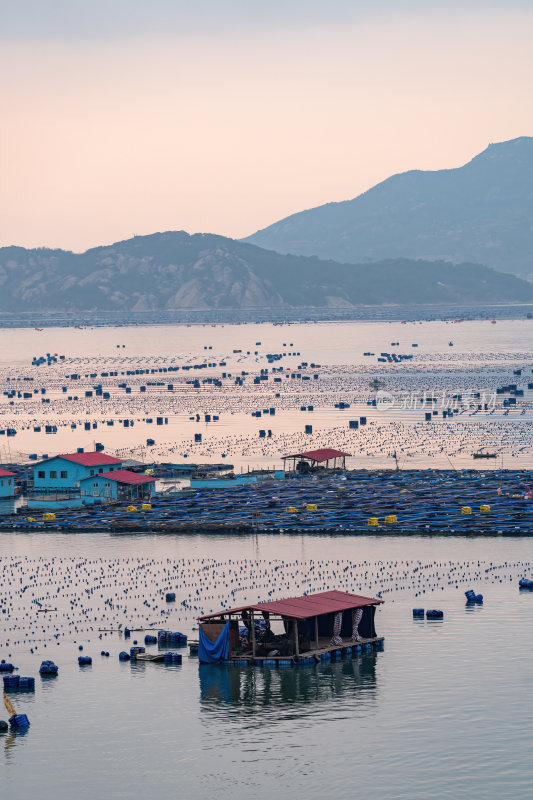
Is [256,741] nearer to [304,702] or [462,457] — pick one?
[304,702]

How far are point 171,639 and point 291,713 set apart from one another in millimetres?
10988

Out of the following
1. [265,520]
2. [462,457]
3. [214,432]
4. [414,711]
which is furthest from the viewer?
[214,432]

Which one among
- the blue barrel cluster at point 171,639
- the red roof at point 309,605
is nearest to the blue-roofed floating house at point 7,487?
the blue barrel cluster at point 171,639

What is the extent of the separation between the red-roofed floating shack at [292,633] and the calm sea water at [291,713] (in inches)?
31.3

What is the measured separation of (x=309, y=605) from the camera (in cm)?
6481

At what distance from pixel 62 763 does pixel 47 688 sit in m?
8.16

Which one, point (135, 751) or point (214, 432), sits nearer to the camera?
point (135, 751)

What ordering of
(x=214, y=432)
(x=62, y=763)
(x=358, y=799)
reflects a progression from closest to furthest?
(x=358, y=799) < (x=62, y=763) < (x=214, y=432)

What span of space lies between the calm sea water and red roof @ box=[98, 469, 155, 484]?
31537 millimetres

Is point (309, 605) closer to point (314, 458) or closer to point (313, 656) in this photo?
point (313, 656)

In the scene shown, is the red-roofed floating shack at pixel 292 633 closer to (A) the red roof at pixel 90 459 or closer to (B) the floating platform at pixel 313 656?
(B) the floating platform at pixel 313 656

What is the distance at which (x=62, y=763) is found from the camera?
52.1 metres

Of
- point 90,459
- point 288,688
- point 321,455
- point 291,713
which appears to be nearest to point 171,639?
point 288,688

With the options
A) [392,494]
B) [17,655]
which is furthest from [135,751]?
[392,494]
